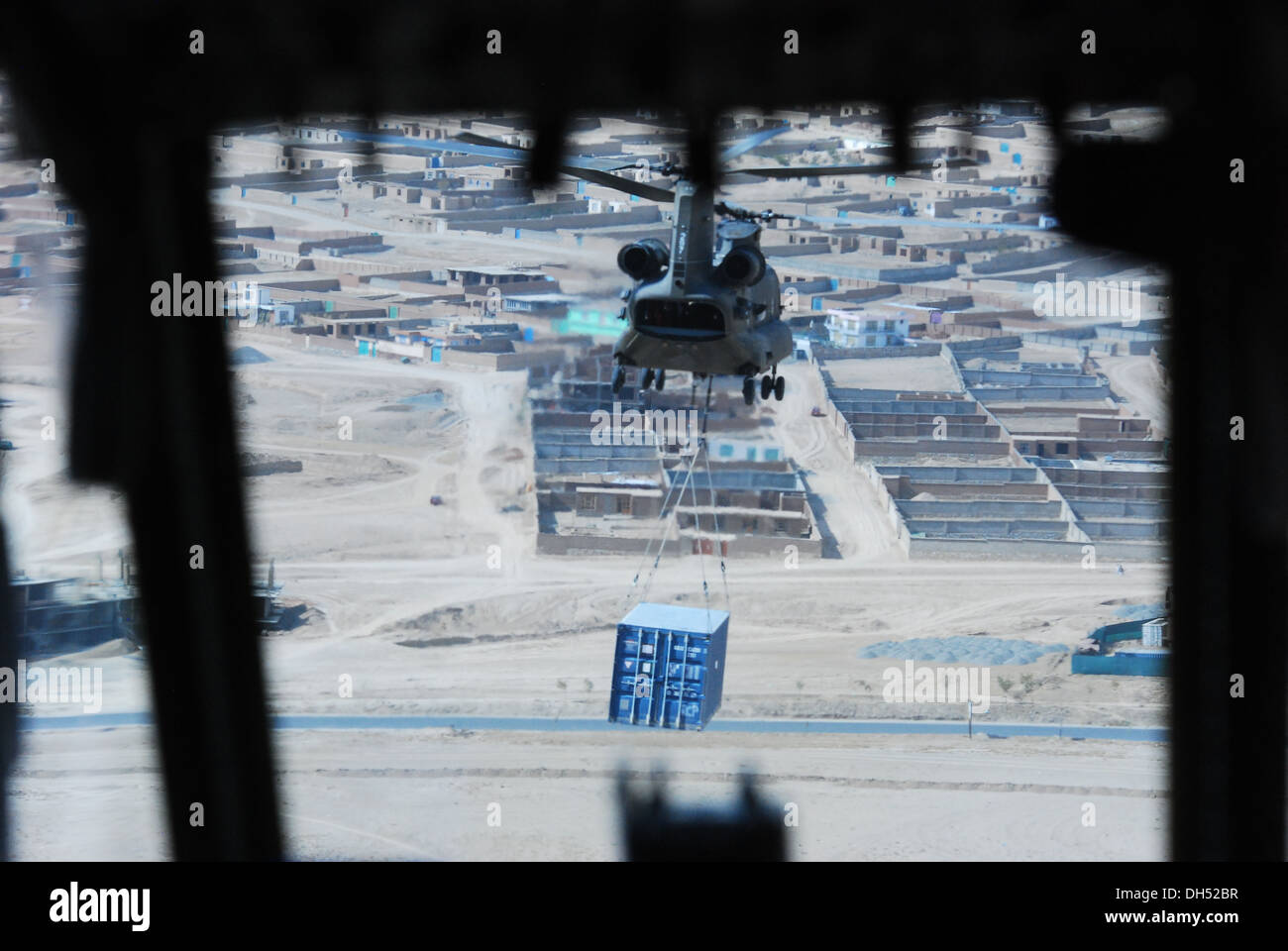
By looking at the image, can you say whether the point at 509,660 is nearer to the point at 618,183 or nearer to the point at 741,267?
the point at 741,267

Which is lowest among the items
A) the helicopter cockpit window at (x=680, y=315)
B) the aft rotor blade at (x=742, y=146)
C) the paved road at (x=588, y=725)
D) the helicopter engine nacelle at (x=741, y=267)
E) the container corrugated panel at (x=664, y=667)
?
the paved road at (x=588, y=725)

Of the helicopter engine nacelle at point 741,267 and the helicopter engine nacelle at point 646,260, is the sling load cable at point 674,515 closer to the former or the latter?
the helicopter engine nacelle at point 646,260

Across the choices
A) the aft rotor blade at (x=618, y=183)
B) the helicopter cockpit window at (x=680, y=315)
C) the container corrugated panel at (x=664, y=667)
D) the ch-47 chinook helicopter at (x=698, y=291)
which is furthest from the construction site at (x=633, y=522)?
the aft rotor blade at (x=618, y=183)

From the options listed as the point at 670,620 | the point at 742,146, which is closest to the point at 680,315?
the point at 742,146

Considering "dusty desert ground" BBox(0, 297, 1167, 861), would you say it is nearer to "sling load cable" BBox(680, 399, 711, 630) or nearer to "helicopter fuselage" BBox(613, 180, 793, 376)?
"sling load cable" BBox(680, 399, 711, 630)

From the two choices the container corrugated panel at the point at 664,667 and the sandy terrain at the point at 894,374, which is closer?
Result: the container corrugated panel at the point at 664,667

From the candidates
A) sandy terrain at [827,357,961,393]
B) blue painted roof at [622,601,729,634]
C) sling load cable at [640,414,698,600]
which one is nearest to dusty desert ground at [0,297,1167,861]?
sling load cable at [640,414,698,600]

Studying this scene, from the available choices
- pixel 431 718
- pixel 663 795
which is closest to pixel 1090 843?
pixel 663 795

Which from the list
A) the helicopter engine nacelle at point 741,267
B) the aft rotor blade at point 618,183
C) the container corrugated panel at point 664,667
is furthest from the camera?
the container corrugated panel at point 664,667
